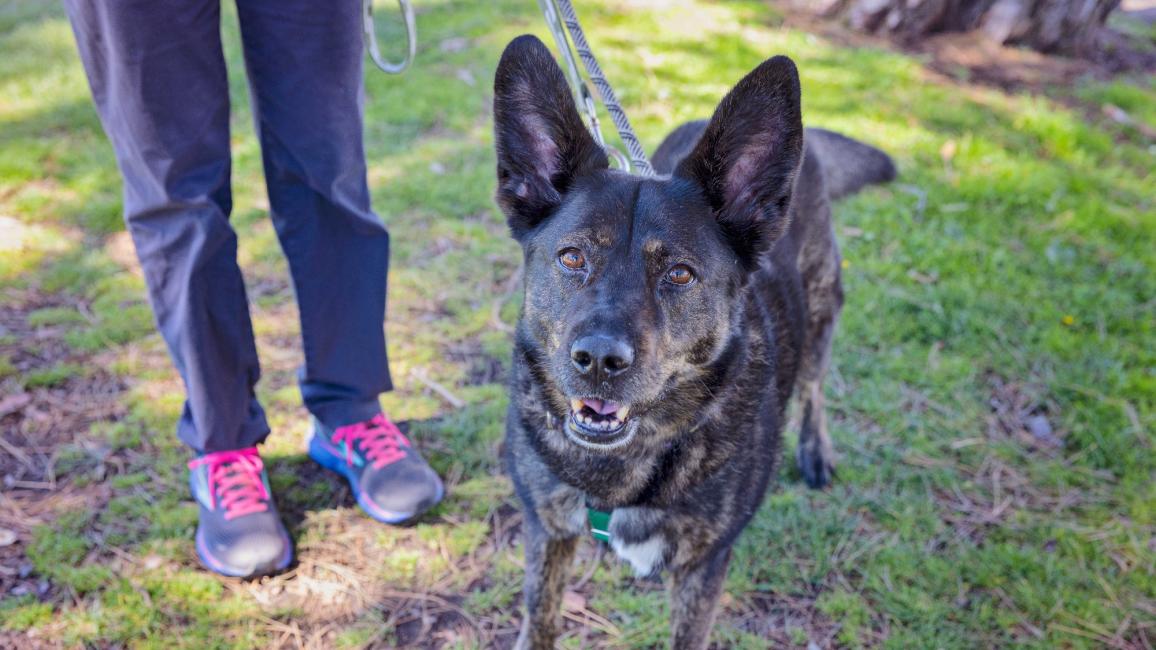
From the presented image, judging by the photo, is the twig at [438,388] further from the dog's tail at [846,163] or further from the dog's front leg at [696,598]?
the dog's tail at [846,163]

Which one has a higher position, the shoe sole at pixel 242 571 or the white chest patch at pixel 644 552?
the white chest patch at pixel 644 552

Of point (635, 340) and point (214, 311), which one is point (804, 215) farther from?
point (214, 311)

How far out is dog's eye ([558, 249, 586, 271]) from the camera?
2209mm

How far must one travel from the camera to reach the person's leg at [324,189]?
245cm

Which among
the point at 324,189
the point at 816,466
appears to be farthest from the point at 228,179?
the point at 816,466

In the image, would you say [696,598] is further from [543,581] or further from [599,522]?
[543,581]

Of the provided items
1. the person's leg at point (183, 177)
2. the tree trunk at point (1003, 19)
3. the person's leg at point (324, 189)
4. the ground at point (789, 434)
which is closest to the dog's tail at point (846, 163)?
the ground at point (789, 434)

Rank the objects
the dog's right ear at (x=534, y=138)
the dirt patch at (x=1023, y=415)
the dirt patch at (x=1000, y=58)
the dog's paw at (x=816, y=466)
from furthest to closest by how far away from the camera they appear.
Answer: the dirt patch at (x=1000, y=58), the dirt patch at (x=1023, y=415), the dog's paw at (x=816, y=466), the dog's right ear at (x=534, y=138)

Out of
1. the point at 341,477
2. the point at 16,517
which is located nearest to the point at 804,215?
the point at 341,477

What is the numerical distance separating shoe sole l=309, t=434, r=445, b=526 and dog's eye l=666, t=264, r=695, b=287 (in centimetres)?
144

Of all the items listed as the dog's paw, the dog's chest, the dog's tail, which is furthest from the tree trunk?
the dog's chest

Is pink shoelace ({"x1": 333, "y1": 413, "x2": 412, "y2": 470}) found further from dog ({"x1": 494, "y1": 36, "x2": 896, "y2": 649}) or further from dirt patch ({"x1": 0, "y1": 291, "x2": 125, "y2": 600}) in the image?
dirt patch ({"x1": 0, "y1": 291, "x2": 125, "y2": 600})

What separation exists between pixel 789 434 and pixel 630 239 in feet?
6.07

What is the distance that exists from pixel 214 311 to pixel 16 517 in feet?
3.91
